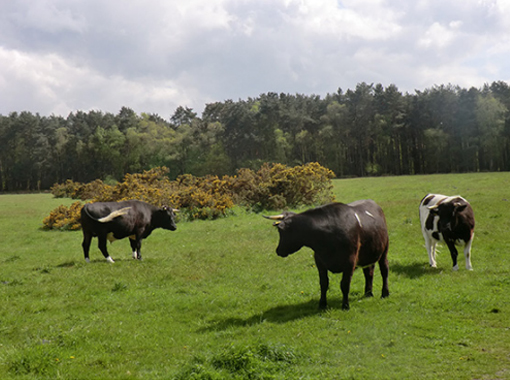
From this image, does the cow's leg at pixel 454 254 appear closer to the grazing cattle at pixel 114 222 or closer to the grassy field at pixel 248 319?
the grassy field at pixel 248 319

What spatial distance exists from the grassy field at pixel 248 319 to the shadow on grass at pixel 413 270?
58 mm

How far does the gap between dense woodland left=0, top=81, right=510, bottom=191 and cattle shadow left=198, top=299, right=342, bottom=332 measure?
212ft

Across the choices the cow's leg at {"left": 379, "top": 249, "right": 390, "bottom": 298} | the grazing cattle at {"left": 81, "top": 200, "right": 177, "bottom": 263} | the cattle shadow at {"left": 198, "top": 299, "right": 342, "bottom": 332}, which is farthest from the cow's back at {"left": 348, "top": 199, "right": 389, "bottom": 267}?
the grazing cattle at {"left": 81, "top": 200, "right": 177, "bottom": 263}

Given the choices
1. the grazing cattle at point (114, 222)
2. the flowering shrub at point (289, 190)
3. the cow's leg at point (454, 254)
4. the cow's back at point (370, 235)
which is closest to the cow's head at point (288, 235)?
the cow's back at point (370, 235)

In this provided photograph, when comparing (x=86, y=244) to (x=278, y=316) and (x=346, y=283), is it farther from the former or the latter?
(x=346, y=283)

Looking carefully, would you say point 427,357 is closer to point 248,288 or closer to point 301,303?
point 301,303

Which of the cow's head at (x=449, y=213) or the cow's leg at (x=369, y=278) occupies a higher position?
the cow's head at (x=449, y=213)

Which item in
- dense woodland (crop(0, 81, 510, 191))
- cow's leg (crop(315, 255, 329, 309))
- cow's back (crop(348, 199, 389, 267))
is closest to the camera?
cow's leg (crop(315, 255, 329, 309))

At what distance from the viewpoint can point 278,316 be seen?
29.1 feet

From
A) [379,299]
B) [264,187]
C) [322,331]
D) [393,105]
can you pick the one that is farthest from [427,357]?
[393,105]

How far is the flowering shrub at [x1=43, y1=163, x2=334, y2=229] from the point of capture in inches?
1118

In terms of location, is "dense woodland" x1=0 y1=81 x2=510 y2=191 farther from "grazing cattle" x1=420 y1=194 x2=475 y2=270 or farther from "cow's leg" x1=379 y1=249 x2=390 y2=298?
"cow's leg" x1=379 y1=249 x2=390 y2=298

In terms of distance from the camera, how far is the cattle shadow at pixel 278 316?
843cm

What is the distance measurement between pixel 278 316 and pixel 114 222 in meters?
9.06
